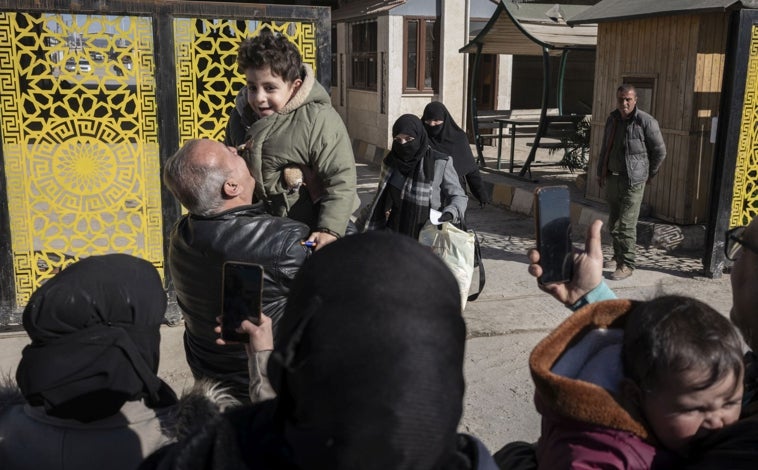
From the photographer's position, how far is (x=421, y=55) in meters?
13.5

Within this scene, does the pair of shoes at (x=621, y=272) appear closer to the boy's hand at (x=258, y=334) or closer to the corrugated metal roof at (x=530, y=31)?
the corrugated metal roof at (x=530, y=31)

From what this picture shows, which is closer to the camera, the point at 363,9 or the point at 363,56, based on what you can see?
the point at 363,9

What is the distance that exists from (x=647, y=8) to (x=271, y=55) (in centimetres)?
614

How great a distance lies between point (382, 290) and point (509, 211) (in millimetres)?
9205

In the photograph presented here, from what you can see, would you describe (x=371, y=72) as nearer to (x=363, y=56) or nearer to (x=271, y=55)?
(x=363, y=56)

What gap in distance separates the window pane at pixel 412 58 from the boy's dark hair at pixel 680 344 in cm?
1260

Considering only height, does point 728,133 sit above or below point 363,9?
below

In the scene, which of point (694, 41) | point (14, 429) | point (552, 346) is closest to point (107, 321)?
point (14, 429)

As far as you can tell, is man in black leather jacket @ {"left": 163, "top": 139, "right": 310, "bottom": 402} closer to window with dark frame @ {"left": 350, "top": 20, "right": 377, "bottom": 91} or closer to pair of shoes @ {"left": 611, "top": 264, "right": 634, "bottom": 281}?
pair of shoes @ {"left": 611, "top": 264, "right": 634, "bottom": 281}

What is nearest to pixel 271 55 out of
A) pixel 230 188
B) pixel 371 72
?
pixel 230 188

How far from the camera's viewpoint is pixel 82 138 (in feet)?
16.2

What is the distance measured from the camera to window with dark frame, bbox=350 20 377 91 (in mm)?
14336

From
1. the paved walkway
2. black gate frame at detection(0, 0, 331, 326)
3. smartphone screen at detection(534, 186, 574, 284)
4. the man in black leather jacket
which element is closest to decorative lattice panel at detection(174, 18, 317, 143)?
black gate frame at detection(0, 0, 331, 326)

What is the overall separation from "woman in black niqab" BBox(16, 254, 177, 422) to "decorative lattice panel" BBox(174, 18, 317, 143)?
323 cm
